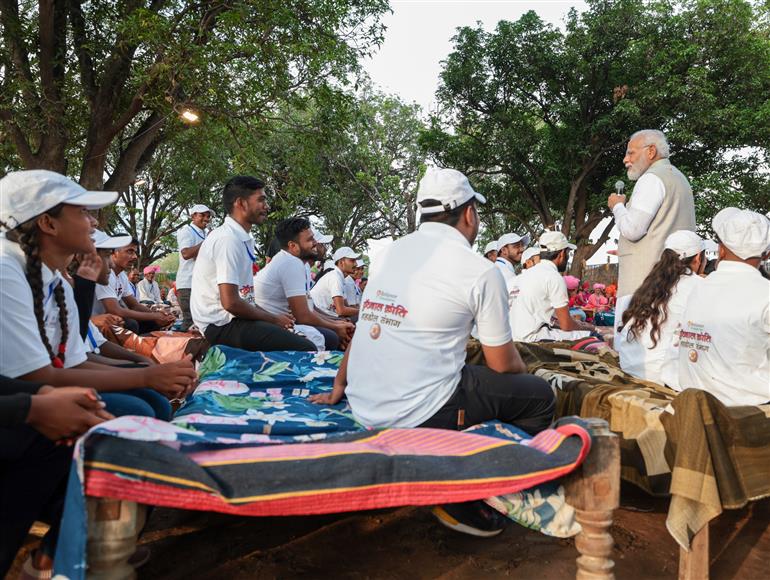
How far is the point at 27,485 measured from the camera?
6.07ft

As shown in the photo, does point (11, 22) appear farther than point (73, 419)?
Yes

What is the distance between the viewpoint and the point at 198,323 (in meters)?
4.61

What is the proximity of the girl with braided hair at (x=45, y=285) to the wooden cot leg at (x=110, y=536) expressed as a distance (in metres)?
0.55

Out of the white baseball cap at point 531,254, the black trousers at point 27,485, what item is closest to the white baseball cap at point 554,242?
the white baseball cap at point 531,254

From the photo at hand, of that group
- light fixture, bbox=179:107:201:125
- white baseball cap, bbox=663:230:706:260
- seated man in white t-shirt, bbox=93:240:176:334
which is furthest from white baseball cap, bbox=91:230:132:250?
→ light fixture, bbox=179:107:201:125

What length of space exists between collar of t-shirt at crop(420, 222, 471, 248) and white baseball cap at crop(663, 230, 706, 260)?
209 cm

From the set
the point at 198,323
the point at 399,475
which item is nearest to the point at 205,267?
the point at 198,323

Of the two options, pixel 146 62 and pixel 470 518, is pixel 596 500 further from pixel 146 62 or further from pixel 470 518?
pixel 146 62

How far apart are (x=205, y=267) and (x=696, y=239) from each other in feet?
11.7

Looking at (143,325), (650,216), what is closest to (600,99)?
(650,216)

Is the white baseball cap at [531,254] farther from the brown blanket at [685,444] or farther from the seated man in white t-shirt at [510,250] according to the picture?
the brown blanket at [685,444]

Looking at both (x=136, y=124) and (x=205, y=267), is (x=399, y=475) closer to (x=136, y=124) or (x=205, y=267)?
(x=205, y=267)

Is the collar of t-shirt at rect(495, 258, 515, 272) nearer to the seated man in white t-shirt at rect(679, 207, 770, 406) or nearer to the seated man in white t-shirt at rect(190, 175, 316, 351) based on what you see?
Result: the seated man in white t-shirt at rect(190, 175, 316, 351)

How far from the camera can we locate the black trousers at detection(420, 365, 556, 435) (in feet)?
7.97
